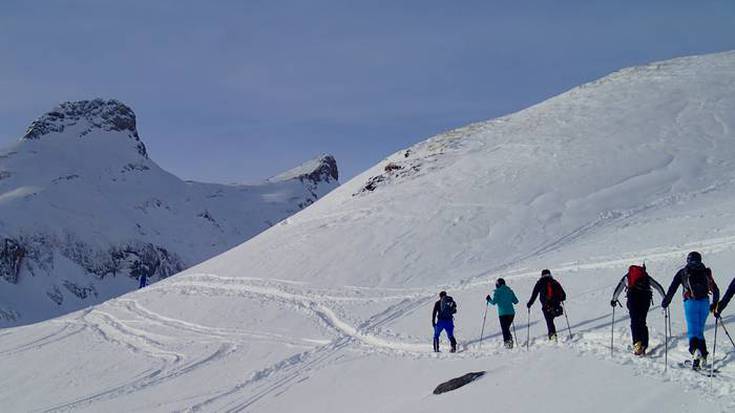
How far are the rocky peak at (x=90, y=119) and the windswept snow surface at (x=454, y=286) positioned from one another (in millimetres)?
94035

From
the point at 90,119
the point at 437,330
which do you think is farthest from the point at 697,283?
the point at 90,119

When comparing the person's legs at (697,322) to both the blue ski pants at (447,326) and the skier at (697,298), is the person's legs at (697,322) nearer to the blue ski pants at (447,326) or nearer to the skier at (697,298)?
the skier at (697,298)

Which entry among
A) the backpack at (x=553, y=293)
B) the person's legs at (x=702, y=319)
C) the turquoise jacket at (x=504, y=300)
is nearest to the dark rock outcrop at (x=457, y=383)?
the backpack at (x=553, y=293)

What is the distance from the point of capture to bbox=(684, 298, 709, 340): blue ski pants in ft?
29.5

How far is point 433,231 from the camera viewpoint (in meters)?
30.6

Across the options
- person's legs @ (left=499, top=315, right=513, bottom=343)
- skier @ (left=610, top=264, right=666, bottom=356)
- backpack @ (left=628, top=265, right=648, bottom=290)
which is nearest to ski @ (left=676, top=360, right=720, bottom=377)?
skier @ (left=610, top=264, right=666, bottom=356)

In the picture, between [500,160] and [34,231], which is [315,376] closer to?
[500,160]

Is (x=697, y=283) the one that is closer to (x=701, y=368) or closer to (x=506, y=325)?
(x=701, y=368)

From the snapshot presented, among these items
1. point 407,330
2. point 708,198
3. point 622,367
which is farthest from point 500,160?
point 622,367

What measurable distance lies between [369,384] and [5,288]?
69.2 metres

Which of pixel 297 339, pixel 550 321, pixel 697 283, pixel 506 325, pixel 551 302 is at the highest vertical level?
pixel 697 283

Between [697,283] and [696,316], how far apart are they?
0.49 m

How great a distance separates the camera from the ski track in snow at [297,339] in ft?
33.3

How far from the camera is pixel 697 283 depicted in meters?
9.20
